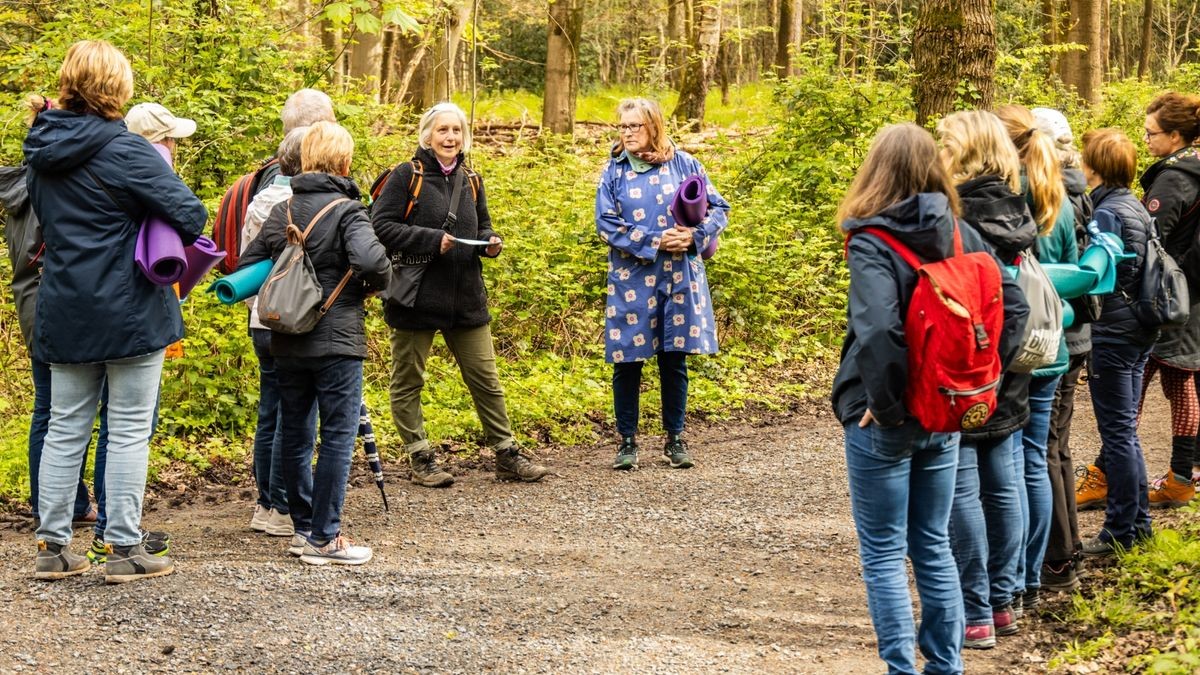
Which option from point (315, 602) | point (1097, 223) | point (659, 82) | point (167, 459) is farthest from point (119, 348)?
point (659, 82)

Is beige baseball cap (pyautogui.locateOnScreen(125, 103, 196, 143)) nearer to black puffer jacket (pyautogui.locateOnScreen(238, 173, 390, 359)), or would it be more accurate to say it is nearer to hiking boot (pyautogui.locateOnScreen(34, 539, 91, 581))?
black puffer jacket (pyautogui.locateOnScreen(238, 173, 390, 359))

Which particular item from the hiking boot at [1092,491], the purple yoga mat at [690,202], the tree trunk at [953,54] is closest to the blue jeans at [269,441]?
the purple yoga mat at [690,202]

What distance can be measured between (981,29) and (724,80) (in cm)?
1874

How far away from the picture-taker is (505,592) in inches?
209

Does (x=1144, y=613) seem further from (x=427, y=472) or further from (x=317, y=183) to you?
(x=427, y=472)

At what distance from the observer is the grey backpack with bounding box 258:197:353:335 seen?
207 inches

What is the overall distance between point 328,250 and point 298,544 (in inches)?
57.7

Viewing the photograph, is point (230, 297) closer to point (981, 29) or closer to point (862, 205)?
point (862, 205)

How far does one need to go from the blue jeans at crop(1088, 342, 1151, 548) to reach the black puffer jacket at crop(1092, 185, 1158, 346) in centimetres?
5

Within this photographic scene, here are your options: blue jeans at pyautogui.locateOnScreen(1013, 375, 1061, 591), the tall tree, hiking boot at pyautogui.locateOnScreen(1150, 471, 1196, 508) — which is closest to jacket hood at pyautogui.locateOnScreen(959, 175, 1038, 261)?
blue jeans at pyautogui.locateOnScreen(1013, 375, 1061, 591)

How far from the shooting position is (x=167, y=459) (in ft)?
25.3

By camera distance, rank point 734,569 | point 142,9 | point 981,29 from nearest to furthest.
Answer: point 734,569 < point 142,9 < point 981,29

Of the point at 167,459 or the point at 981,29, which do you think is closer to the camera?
the point at 167,459

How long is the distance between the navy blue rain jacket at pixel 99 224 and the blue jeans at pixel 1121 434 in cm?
429
